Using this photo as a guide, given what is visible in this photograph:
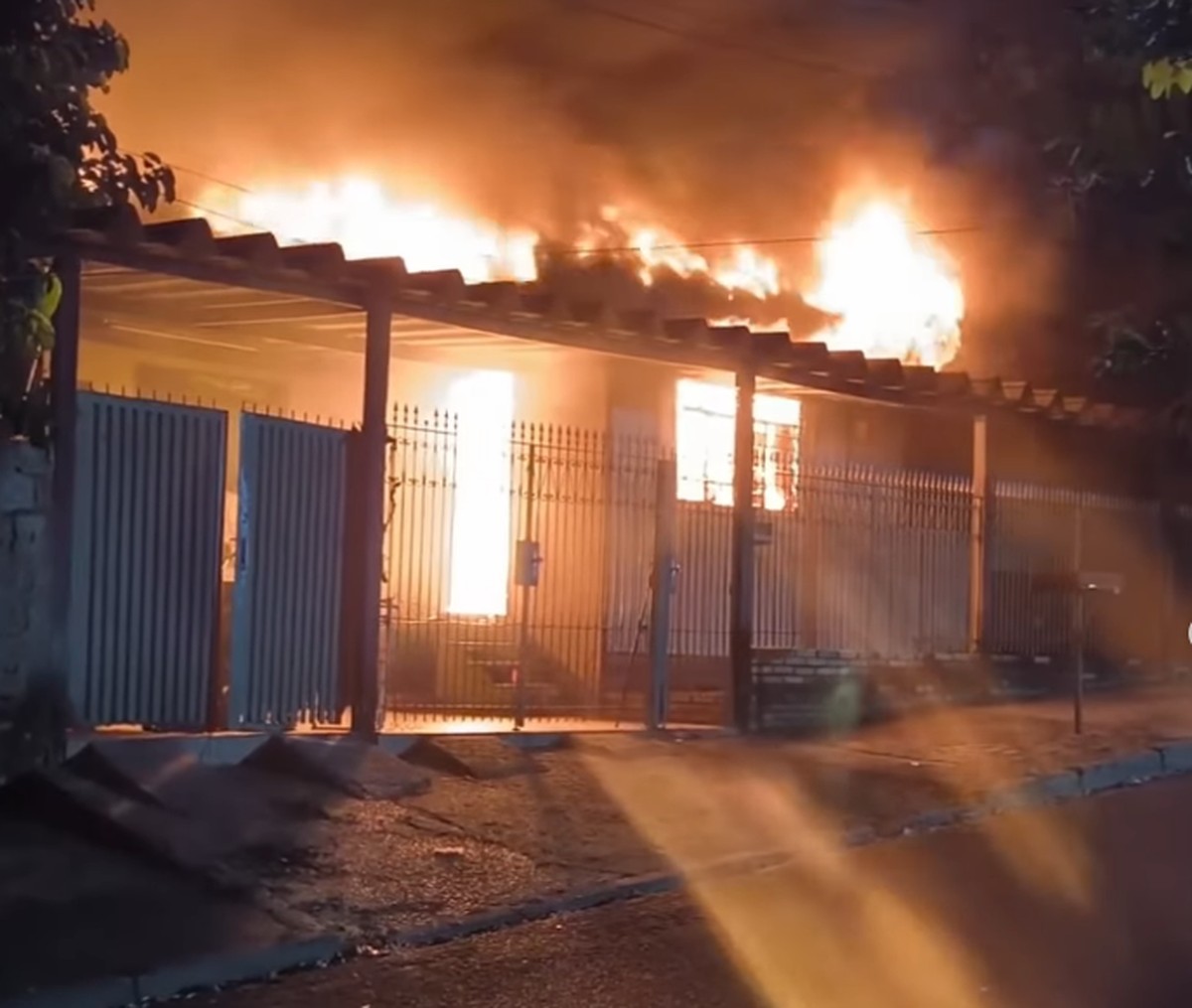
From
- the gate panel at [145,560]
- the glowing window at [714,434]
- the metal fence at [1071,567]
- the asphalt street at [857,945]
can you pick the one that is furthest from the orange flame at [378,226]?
the asphalt street at [857,945]

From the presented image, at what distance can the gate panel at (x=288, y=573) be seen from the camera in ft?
35.2

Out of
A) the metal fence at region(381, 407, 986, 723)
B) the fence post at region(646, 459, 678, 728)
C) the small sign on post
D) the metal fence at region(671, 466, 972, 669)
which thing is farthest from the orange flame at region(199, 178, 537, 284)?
the small sign on post

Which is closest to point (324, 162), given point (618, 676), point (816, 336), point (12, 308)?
point (816, 336)

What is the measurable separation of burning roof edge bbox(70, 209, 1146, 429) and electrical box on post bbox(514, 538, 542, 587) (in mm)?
1503

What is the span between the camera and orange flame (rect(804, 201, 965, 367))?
20500 millimetres

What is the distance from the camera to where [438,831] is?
31.0 feet

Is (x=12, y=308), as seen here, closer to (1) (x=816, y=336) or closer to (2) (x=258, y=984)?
(2) (x=258, y=984)

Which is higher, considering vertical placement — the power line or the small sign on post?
the power line

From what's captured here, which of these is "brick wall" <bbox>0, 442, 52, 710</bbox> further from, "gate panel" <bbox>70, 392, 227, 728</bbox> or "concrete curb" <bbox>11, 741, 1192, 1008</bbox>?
"concrete curb" <bbox>11, 741, 1192, 1008</bbox>

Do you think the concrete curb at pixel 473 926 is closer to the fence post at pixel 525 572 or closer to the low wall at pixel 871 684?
the low wall at pixel 871 684

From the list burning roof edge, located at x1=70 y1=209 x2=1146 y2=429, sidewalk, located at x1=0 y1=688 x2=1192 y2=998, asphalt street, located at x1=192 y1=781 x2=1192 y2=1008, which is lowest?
asphalt street, located at x1=192 y1=781 x2=1192 y2=1008

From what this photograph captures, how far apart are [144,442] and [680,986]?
4865 millimetres

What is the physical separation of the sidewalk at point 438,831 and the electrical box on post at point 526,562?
1198mm

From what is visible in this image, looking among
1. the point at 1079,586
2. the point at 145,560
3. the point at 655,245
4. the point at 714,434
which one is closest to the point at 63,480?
the point at 145,560
